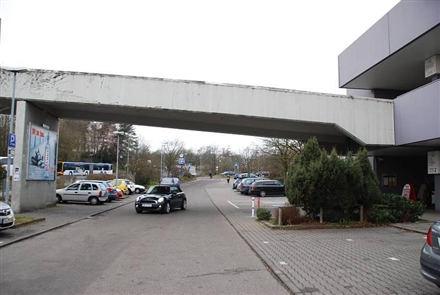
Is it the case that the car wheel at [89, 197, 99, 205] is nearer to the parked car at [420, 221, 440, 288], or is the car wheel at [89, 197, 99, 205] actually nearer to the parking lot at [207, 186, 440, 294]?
the parking lot at [207, 186, 440, 294]

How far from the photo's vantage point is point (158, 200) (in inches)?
755

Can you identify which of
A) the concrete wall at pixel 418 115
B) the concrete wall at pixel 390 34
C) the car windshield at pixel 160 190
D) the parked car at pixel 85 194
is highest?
the concrete wall at pixel 390 34

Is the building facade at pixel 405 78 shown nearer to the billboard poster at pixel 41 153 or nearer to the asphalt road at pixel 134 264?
the asphalt road at pixel 134 264

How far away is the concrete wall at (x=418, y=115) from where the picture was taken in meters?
14.8

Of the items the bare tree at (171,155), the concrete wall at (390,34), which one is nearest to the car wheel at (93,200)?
the concrete wall at (390,34)

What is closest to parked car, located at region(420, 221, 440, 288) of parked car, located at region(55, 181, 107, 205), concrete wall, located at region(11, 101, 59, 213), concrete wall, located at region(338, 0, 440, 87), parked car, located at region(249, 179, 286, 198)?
concrete wall, located at region(338, 0, 440, 87)

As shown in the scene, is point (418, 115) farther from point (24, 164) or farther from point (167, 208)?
point (24, 164)

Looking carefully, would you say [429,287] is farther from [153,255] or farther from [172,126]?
[172,126]

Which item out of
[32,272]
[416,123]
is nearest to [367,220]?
[416,123]

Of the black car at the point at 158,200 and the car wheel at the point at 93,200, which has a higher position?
the black car at the point at 158,200

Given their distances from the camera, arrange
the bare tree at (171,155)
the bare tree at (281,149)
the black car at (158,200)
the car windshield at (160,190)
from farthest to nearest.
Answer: the bare tree at (171,155)
the bare tree at (281,149)
the car windshield at (160,190)
the black car at (158,200)

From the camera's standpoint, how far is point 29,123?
17906 mm

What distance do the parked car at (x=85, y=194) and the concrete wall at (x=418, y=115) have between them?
726 inches

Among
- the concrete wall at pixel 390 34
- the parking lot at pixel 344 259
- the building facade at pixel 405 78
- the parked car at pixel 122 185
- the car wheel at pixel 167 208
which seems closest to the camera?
the parking lot at pixel 344 259
